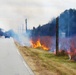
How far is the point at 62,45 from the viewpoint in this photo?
2942 cm

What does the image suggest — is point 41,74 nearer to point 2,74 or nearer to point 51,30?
point 2,74

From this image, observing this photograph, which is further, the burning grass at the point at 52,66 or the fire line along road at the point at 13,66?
the burning grass at the point at 52,66

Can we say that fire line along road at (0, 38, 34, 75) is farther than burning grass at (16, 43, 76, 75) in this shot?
No

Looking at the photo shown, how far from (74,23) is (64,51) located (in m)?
18.8

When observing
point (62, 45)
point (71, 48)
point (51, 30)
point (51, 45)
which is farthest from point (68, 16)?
point (71, 48)

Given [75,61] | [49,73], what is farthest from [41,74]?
[75,61]

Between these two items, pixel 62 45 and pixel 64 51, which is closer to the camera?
pixel 64 51

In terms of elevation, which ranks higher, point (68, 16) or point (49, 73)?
point (68, 16)

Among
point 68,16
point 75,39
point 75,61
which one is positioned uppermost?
point 68,16

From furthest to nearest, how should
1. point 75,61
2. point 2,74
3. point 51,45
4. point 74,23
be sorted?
point 74,23
point 51,45
point 75,61
point 2,74

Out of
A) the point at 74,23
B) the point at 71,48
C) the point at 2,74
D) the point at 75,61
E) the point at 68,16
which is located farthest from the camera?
the point at 68,16

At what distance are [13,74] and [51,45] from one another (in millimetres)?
21734

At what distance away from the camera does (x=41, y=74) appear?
569 inches

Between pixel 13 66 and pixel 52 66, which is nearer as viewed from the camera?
pixel 52 66
